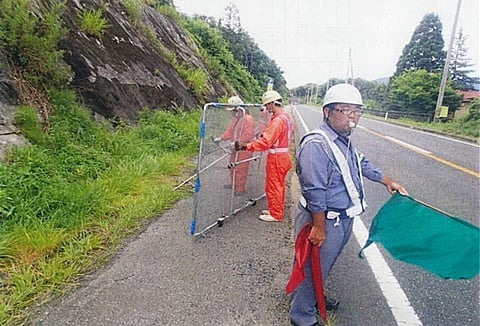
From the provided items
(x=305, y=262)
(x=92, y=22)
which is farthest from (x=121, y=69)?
(x=305, y=262)

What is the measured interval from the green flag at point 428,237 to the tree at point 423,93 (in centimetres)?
3321

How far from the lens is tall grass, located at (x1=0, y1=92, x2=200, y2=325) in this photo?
2.68 meters

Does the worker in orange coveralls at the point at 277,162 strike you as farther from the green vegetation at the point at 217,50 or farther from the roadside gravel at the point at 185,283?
the green vegetation at the point at 217,50

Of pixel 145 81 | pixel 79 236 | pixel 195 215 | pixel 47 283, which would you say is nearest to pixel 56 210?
pixel 79 236

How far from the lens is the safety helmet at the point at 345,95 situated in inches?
85.2

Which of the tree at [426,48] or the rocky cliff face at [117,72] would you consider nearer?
the rocky cliff face at [117,72]

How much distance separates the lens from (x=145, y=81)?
27.8 feet

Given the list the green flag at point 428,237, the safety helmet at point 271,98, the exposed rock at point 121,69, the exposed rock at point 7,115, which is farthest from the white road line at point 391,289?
the exposed rock at point 121,69

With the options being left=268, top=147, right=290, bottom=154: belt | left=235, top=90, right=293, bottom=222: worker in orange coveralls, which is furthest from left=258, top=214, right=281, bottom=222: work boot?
left=268, top=147, right=290, bottom=154: belt

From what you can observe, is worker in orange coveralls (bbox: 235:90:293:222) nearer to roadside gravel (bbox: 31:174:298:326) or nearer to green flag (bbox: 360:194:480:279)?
roadside gravel (bbox: 31:174:298:326)

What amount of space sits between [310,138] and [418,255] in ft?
3.31

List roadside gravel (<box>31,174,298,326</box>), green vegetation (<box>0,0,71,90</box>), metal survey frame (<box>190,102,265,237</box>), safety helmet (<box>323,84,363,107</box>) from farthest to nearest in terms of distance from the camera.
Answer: green vegetation (<box>0,0,71,90</box>)
metal survey frame (<box>190,102,265,237</box>)
roadside gravel (<box>31,174,298,326</box>)
safety helmet (<box>323,84,363,107</box>)

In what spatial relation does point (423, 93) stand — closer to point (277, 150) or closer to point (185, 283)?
A: point (277, 150)

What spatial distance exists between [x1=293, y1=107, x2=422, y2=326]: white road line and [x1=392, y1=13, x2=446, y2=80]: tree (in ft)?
159
